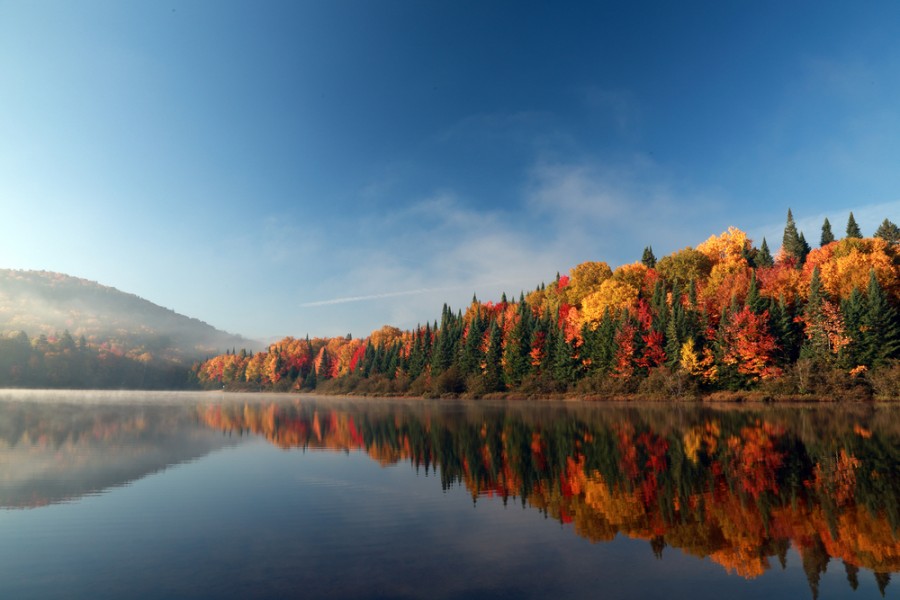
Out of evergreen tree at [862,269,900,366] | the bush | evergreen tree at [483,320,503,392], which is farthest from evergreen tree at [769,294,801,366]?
evergreen tree at [483,320,503,392]

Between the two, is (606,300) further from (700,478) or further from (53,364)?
(53,364)

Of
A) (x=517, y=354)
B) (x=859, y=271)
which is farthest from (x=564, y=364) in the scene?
(x=859, y=271)

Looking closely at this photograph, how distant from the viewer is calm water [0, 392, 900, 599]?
945 centimetres

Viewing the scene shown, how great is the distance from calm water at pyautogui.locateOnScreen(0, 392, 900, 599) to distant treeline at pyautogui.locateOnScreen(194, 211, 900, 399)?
4460 centimetres

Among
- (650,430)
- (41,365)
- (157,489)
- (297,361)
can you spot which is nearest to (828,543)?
(157,489)

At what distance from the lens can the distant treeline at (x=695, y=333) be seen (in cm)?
6394

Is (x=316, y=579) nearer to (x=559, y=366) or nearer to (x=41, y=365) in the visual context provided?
(x=559, y=366)

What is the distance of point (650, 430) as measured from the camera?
34.8 meters

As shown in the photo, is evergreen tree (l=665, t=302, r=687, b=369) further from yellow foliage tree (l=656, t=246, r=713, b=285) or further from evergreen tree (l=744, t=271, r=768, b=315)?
yellow foliage tree (l=656, t=246, r=713, b=285)

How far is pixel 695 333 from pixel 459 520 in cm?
7343

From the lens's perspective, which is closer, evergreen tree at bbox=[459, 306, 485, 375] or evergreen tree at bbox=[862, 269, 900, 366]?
evergreen tree at bbox=[862, 269, 900, 366]

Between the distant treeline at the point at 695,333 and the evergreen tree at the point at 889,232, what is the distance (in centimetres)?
29

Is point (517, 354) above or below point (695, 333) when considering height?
below

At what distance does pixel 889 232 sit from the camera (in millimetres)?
108125
